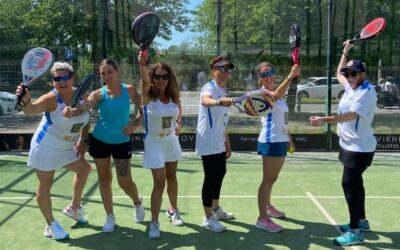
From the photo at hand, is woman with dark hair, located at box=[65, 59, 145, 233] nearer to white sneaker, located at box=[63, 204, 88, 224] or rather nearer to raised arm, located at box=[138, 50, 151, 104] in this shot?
raised arm, located at box=[138, 50, 151, 104]

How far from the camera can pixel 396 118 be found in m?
11.4

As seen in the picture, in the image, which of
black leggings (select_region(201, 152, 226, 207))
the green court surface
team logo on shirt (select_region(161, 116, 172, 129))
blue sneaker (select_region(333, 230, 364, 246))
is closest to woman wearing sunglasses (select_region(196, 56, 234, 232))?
black leggings (select_region(201, 152, 226, 207))

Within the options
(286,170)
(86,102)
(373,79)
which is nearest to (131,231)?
(86,102)

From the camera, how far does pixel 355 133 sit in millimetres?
4758

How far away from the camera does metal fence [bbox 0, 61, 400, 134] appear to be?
10.6 metres

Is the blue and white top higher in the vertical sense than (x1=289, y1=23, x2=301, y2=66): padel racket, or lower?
lower

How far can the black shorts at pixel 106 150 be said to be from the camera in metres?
5.04

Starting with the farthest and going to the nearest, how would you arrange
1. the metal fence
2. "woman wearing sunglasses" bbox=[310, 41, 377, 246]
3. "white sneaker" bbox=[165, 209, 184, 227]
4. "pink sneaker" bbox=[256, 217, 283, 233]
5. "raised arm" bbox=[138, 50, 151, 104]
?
1. the metal fence
2. "white sneaker" bbox=[165, 209, 184, 227]
3. "pink sneaker" bbox=[256, 217, 283, 233]
4. "woman wearing sunglasses" bbox=[310, 41, 377, 246]
5. "raised arm" bbox=[138, 50, 151, 104]

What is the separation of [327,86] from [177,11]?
453cm

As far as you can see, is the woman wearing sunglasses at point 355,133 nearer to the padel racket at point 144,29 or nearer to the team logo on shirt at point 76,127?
the padel racket at point 144,29

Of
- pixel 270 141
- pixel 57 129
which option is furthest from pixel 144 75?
pixel 270 141

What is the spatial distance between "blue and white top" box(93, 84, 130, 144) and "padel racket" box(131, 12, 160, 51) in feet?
2.33

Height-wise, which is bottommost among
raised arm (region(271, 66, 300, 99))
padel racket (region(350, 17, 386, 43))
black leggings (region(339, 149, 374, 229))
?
black leggings (region(339, 149, 374, 229))

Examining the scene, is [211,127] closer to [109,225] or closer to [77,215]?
[109,225]
